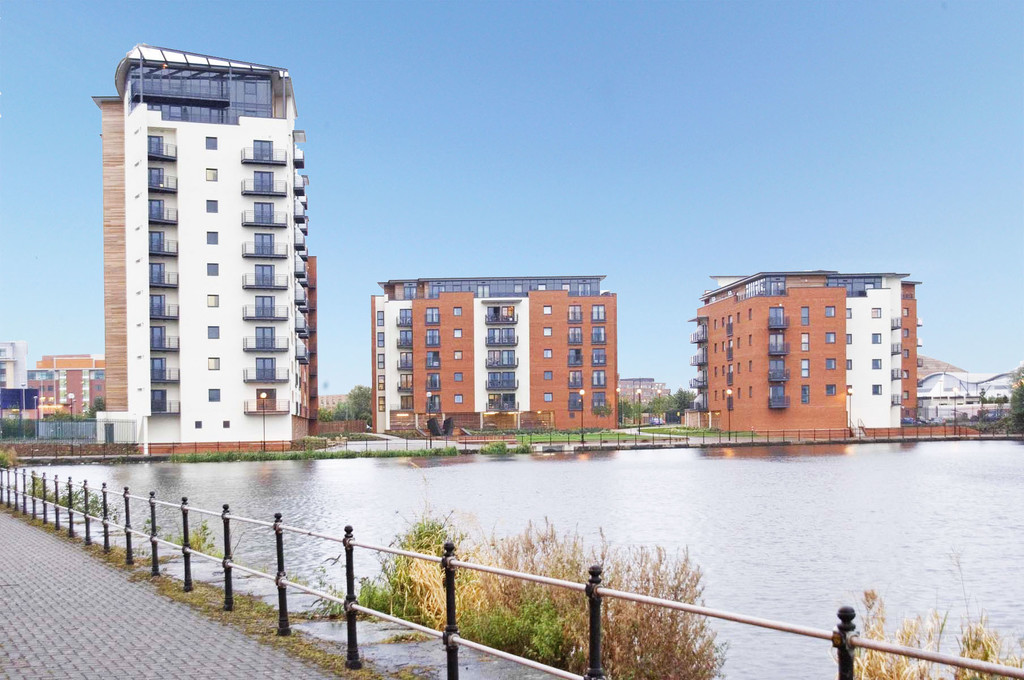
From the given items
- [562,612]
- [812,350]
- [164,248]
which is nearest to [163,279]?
[164,248]

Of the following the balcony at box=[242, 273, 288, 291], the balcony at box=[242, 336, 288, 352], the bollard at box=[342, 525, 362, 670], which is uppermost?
the balcony at box=[242, 273, 288, 291]

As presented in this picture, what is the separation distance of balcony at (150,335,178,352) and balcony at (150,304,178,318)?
1591 mm

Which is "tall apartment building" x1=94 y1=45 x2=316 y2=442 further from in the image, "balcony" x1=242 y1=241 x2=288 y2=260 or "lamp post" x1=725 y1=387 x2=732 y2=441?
"lamp post" x1=725 y1=387 x2=732 y2=441

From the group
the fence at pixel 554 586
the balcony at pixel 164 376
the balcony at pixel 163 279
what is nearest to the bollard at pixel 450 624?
the fence at pixel 554 586

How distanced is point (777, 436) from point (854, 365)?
16792 millimetres

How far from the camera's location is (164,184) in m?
72.2

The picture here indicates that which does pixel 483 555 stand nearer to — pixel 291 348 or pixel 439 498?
pixel 439 498

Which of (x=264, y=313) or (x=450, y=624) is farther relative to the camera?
(x=264, y=313)

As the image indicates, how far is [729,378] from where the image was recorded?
104812 mm

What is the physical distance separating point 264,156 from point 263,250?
6.94 meters

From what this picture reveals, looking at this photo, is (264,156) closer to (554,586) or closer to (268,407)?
(268,407)

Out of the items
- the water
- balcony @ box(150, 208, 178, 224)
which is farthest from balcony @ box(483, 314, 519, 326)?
the water

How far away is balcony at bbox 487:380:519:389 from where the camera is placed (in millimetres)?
107875

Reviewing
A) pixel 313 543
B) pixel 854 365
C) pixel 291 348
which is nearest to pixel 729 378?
pixel 854 365
